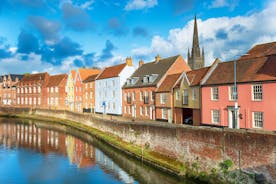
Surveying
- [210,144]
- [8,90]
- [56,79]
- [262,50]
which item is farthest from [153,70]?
[8,90]

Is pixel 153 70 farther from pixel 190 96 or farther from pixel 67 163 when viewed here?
pixel 67 163

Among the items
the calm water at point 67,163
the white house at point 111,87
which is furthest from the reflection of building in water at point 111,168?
the white house at point 111,87

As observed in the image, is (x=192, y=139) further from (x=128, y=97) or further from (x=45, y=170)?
(x=128, y=97)

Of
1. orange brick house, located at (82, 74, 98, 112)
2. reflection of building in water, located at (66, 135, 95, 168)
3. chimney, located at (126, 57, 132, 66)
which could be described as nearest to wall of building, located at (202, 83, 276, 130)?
reflection of building in water, located at (66, 135, 95, 168)

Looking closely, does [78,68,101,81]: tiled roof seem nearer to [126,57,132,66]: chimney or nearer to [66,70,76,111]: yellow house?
[66,70,76,111]: yellow house

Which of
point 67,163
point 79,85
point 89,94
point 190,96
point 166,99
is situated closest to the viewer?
point 67,163

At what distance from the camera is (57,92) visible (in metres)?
78.4

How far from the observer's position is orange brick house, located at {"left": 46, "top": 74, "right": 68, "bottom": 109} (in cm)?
7800

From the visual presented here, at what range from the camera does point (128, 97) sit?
5100cm

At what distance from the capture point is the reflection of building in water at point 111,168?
25391 mm

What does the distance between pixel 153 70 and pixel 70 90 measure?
1383 inches

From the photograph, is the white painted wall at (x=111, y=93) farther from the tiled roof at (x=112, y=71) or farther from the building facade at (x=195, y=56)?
the building facade at (x=195, y=56)

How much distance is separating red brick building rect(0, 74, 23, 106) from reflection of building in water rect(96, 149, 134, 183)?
72401mm

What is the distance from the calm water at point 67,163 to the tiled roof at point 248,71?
34.9 ft
